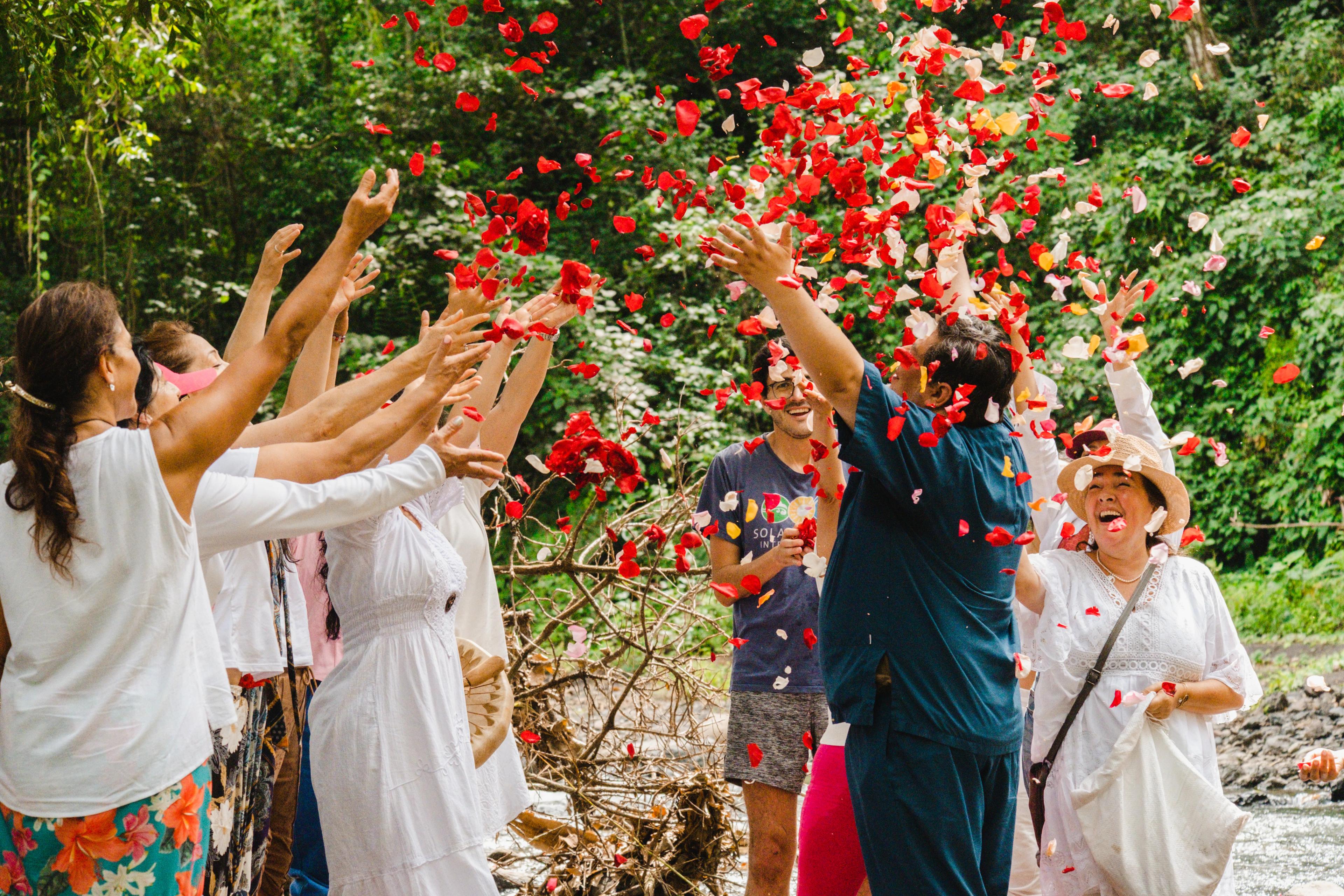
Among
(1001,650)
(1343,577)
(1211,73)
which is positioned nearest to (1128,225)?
(1211,73)

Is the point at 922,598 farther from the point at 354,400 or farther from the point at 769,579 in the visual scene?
the point at 354,400

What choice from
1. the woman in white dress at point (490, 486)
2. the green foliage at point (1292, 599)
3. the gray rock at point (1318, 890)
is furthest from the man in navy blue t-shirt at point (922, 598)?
the green foliage at point (1292, 599)

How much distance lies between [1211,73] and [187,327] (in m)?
11.8

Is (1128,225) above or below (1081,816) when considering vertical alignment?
above

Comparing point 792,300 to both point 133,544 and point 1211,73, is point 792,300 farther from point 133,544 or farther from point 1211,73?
point 1211,73

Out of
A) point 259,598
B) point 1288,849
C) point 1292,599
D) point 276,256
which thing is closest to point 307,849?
point 259,598

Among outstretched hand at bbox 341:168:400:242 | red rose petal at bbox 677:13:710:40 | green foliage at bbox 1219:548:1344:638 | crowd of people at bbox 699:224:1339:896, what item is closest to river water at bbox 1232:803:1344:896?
crowd of people at bbox 699:224:1339:896

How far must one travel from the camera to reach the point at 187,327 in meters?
3.02

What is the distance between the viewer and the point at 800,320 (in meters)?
2.13

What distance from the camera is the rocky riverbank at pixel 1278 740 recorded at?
6465 millimetres

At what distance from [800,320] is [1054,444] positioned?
177 cm

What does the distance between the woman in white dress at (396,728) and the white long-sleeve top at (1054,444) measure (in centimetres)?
173

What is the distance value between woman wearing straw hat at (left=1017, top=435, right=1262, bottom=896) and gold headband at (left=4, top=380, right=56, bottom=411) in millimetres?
2319

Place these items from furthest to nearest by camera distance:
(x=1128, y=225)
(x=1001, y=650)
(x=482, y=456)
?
(x=1128, y=225) < (x=482, y=456) < (x=1001, y=650)
